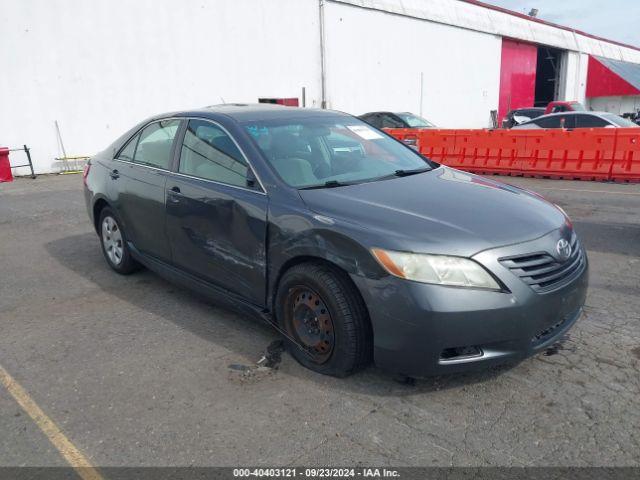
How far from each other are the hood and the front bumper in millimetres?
144

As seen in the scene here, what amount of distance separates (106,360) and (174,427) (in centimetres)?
102

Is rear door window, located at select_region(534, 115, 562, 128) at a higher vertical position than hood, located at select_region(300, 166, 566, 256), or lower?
lower

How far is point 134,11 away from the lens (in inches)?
603

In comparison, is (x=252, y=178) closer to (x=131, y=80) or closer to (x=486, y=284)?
(x=486, y=284)

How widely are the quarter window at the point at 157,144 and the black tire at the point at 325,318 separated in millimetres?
1772

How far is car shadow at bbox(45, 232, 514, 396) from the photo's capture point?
A: 10.4 feet

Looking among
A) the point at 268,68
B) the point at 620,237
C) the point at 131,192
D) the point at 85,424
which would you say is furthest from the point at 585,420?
the point at 268,68

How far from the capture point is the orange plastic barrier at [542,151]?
1080 centimetres

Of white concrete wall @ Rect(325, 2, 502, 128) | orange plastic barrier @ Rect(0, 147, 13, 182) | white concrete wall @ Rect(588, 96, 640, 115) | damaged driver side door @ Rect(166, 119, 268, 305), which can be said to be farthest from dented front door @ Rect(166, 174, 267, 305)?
white concrete wall @ Rect(588, 96, 640, 115)

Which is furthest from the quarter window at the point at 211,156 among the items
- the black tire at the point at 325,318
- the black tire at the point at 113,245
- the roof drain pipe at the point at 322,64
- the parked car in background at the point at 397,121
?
the roof drain pipe at the point at 322,64

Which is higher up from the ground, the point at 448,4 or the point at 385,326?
the point at 448,4

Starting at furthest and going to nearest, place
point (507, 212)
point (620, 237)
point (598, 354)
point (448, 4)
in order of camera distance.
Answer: point (448, 4)
point (620, 237)
point (598, 354)
point (507, 212)

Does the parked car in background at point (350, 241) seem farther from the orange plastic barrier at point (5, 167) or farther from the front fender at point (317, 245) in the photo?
the orange plastic barrier at point (5, 167)

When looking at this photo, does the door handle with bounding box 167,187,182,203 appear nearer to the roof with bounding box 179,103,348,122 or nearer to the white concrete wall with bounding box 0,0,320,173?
the roof with bounding box 179,103,348,122
